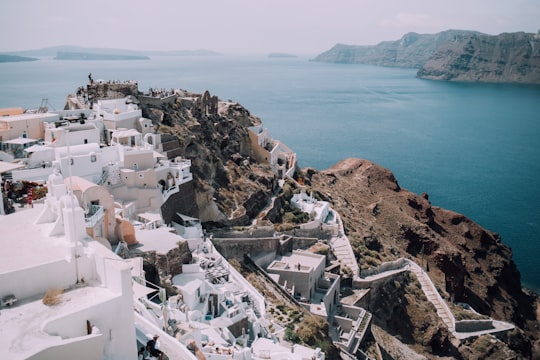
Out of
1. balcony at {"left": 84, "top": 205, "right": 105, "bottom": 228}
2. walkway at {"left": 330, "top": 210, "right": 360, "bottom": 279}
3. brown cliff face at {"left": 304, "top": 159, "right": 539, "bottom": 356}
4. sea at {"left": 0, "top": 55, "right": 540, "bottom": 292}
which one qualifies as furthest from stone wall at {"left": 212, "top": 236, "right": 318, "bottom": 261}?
sea at {"left": 0, "top": 55, "right": 540, "bottom": 292}

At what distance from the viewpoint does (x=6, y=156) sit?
1201 inches

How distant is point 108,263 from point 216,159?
2985 cm

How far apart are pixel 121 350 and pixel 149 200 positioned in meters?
18.4

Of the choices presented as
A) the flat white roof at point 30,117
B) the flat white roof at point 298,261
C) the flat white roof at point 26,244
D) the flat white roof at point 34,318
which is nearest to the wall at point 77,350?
the flat white roof at point 34,318

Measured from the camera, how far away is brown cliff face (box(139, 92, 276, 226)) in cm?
3891

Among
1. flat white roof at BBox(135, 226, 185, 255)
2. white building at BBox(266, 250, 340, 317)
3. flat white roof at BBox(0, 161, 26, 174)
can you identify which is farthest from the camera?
white building at BBox(266, 250, 340, 317)

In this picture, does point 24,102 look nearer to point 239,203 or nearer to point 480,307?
point 239,203

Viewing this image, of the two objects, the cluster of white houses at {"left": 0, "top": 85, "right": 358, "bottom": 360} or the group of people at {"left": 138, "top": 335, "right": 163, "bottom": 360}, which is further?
the group of people at {"left": 138, "top": 335, "right": 163, "bottom": 360}

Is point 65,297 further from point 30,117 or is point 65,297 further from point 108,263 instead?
point 30,117

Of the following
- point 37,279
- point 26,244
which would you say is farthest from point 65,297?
point 26,244

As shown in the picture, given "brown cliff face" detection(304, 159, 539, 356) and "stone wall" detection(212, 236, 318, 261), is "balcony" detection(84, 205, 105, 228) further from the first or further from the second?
"brown cliff face" detection(304, 159, 539, 356)

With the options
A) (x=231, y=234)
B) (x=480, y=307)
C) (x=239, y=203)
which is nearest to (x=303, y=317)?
(x=231, y=234)

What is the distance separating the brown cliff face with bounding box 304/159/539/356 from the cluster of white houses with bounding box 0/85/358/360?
15.8m

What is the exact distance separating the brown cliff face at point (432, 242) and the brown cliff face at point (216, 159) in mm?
8749
